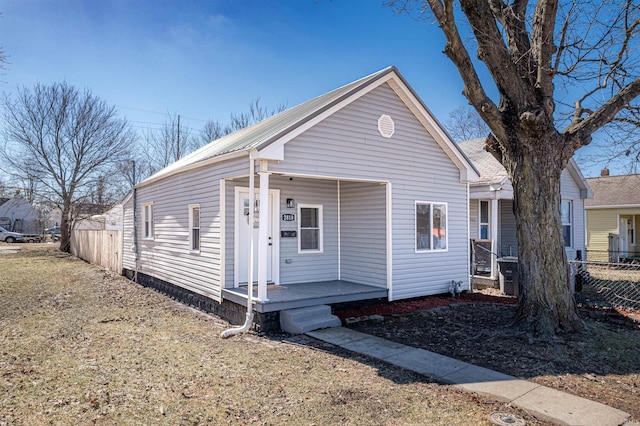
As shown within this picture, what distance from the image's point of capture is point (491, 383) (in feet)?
15.5

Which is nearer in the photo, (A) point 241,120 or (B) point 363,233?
(B) point 363,233

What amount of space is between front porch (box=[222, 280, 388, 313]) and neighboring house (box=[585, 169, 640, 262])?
1698 cm

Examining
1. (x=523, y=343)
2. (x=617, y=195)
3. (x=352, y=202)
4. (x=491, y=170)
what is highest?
(x=491, y=170)

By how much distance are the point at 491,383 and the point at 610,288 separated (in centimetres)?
976

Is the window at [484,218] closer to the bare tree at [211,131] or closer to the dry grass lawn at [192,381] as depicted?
the dry grass lawn at [192,381]

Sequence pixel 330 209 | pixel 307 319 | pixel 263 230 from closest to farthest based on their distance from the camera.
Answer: pixel 263 230
pixel 307 319
pixel 330 209

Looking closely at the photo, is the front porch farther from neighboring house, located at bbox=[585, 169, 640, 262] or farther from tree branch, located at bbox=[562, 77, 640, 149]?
neighboring house, located at bbox=[585, 169, 640, 262]

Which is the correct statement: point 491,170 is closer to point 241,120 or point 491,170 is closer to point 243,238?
point 243,238

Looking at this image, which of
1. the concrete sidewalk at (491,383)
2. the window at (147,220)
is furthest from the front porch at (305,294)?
the window at (147,220)

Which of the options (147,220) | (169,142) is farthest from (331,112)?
(169,142)

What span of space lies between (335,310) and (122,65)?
1393cm

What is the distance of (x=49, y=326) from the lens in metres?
7.68

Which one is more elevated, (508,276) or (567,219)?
(567,219)

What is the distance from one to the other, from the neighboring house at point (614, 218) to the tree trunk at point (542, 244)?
16585mm
